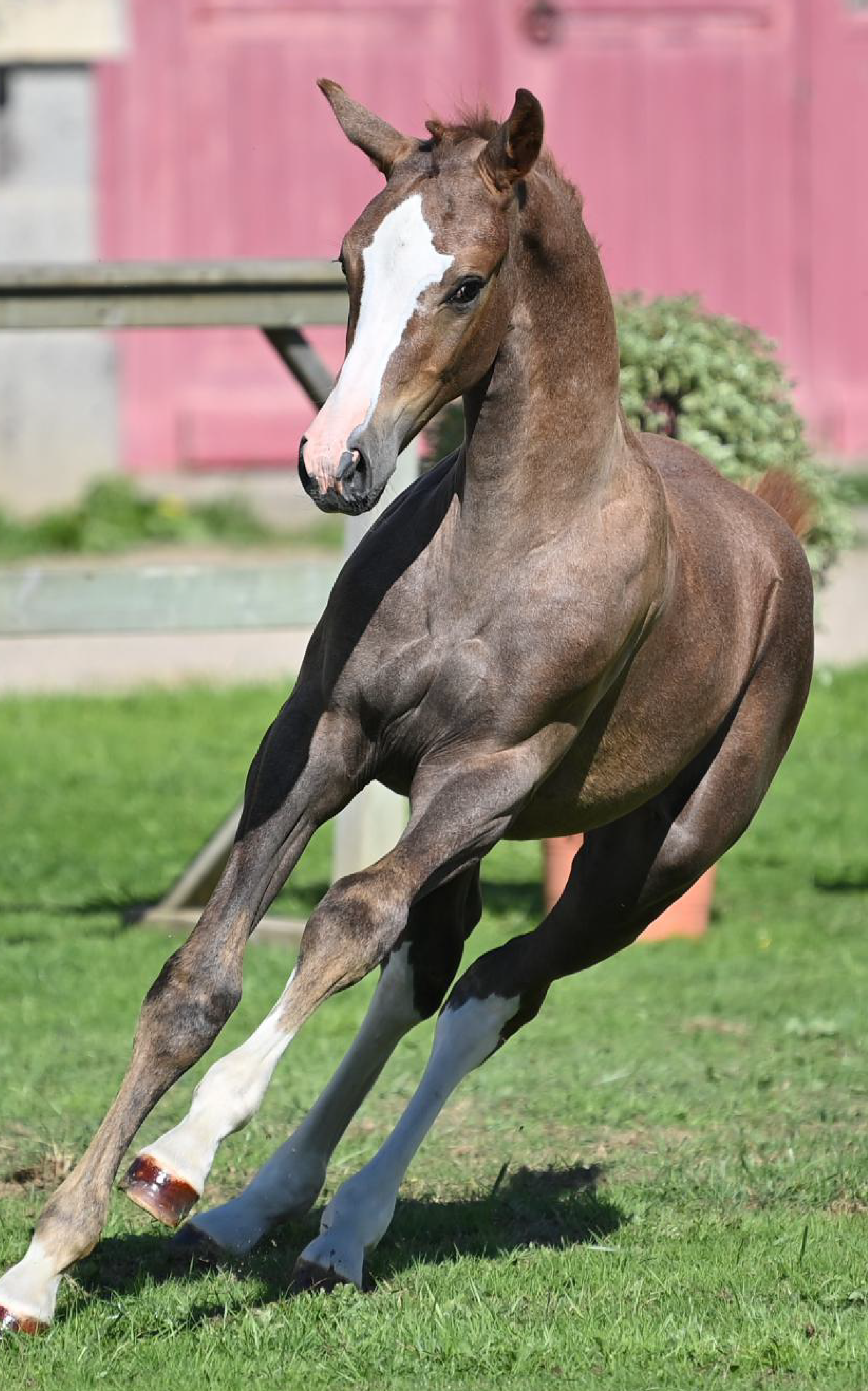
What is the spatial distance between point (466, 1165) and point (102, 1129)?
162 cm

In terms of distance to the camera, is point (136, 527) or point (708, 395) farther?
point (136, 527)

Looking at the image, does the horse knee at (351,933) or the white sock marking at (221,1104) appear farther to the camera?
the horse knee at (351,933)

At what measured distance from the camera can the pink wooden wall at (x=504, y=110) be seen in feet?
48.1

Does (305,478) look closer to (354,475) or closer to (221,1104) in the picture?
(354,475)

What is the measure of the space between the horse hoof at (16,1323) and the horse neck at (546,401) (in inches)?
62.3

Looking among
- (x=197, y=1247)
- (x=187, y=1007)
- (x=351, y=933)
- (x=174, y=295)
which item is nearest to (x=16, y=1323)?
(x=187, y=1007)

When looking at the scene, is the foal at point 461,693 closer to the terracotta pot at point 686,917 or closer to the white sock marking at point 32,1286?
A: the white sock marking at point 32,1286

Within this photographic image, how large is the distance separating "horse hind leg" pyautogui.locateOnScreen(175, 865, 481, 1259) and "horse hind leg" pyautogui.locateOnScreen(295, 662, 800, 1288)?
0.08 meters

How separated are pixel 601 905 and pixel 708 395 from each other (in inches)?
115

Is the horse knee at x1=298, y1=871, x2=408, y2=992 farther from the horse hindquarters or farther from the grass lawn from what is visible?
the horse hindquarters

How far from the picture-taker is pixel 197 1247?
430 cm

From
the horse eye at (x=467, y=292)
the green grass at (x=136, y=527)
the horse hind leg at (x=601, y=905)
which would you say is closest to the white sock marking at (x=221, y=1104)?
the horse hind leg at (x=601, y=905)

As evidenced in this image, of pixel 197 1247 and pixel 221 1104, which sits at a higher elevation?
pixel 221 1104

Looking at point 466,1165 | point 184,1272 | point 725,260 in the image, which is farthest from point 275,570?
point 725,260
